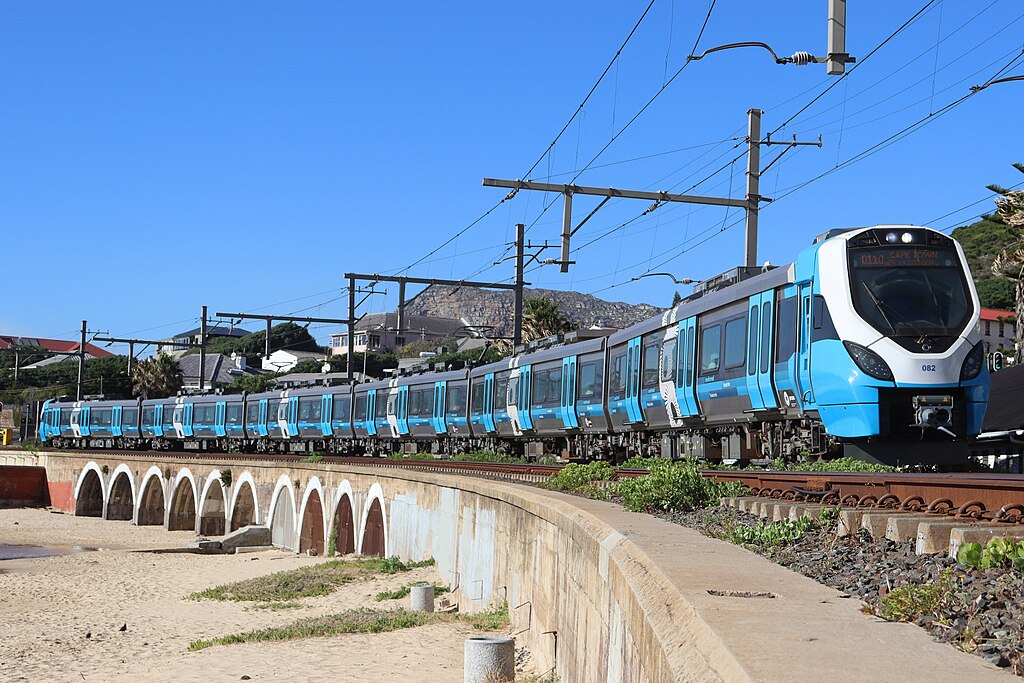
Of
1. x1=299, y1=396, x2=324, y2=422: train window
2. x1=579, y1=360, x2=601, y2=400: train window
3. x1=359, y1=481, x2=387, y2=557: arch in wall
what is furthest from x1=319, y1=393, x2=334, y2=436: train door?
x1=579, y1=360, x2=601, y2=400: train window

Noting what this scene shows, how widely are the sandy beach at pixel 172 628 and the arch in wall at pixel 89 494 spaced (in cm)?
1931

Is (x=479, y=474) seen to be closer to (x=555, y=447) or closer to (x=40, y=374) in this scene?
(x=555, y=447)

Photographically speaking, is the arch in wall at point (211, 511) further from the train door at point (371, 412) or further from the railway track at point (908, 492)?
the railway track at point (908, 492)

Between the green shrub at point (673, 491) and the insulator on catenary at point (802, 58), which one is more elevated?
the insulator on catenary at point (802, 58)

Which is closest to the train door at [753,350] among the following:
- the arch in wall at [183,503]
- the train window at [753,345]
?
the train window at [753,345]

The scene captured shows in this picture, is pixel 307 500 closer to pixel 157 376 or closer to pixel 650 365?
pixel 650 365

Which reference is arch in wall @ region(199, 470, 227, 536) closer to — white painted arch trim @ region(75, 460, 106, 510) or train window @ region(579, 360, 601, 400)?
white painted arch trim @ region(75, 460, 106, 510)

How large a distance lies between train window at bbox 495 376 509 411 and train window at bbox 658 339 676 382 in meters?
12.5

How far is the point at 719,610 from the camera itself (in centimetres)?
463

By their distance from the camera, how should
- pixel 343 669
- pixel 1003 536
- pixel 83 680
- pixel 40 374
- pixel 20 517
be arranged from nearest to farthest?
pixel 1003 536, pixel 343 669, pixel 83 680, pixel 20 517, pixel 40 374

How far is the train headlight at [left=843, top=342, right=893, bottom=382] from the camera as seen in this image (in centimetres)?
1481

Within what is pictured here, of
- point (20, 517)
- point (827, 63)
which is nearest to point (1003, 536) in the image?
point (827, 63)

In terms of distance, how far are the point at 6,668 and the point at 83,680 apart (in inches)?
133

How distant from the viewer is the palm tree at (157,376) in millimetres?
98688
